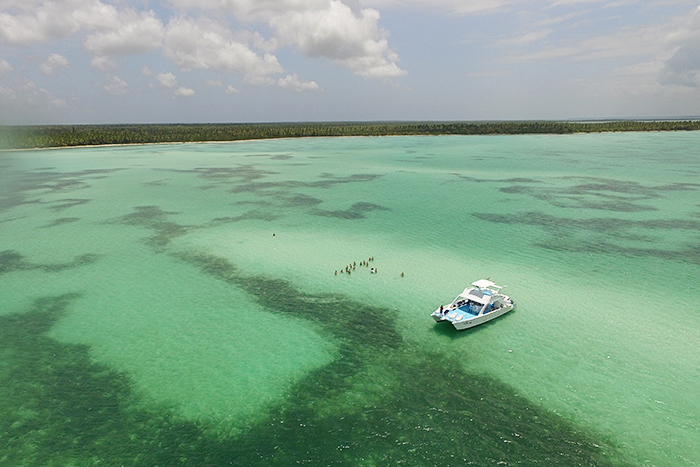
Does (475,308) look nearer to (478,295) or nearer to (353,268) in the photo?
(478,295)

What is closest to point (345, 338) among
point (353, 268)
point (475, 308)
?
point (475, 308)

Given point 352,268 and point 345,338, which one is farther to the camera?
point 352,268

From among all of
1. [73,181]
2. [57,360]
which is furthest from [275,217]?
[73,181]

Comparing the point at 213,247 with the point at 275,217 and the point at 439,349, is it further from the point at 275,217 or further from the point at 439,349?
the point at 439,349

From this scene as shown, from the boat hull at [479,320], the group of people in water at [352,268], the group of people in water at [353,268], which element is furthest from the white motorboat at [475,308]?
the group of people in water at [352,268]

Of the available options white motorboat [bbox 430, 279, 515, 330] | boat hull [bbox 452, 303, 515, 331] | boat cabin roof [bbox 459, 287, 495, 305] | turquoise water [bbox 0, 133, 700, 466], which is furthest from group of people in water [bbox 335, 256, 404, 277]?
boat hull [bbox 452, 303, 515, 331]
